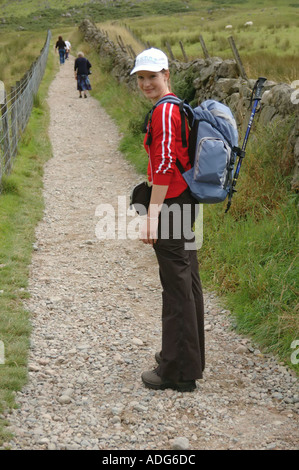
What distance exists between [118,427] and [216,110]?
2.07 metres

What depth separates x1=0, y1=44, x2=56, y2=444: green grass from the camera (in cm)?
393

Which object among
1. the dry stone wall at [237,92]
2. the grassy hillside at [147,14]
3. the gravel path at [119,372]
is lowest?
the gravel path at [119,372]

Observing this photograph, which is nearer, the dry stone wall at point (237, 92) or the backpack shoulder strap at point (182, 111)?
the backpack shoulder strap at point (182, 111)

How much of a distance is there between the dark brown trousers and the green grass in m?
1.10

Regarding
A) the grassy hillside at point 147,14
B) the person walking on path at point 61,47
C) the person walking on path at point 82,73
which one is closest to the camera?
the person walking on path at point 82,73

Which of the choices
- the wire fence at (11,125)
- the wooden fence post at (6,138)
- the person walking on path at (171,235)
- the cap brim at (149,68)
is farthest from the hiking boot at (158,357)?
the wooden fence post at (6,138)

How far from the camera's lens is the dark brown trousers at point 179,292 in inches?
136

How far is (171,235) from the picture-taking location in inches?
137

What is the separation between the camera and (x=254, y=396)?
148 inches

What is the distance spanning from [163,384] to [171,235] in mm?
1085

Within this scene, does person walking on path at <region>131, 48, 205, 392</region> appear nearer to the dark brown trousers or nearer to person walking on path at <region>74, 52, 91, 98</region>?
the dark brown trousers

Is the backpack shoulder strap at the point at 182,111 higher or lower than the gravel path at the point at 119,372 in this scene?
higher

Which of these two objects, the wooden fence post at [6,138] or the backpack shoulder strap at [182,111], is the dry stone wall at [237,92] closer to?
the backpack shoulder strap at [182,111]
